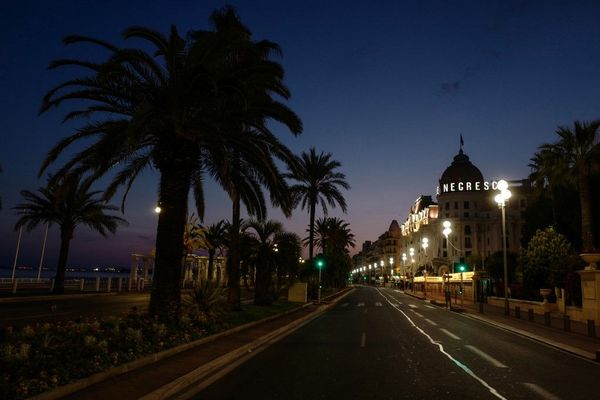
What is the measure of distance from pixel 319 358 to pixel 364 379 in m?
2.59

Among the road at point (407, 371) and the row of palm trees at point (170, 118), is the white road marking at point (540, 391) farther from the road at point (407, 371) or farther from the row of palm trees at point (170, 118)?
the row of palm trees at point (170, 118)

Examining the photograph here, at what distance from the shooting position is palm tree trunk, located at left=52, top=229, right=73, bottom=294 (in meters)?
34.1

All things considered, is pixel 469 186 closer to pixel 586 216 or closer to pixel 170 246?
pixel 586 216

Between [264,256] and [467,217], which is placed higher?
[467,217]

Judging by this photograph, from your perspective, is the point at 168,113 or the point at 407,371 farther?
the point at 168,113

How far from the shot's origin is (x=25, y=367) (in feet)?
25.1

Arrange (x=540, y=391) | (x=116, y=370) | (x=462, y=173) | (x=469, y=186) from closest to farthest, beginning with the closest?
1. (x=540, y=391)
2. (x=116, y=370)
3. (x=469, y=186)
4. (x=462, y=173)

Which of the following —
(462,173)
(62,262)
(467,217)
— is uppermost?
(462,173)

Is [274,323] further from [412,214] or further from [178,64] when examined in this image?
[412,214]

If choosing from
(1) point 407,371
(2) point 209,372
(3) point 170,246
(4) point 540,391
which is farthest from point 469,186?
(2) point 209,372

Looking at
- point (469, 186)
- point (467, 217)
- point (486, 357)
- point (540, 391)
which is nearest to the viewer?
point (540, 391)

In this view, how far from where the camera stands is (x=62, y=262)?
34531mm

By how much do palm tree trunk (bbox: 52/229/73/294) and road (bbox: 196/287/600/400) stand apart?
24.7 meters

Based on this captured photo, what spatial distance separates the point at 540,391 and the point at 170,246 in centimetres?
1009
